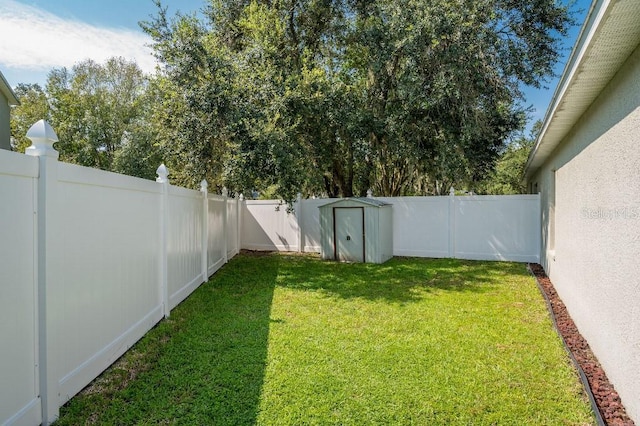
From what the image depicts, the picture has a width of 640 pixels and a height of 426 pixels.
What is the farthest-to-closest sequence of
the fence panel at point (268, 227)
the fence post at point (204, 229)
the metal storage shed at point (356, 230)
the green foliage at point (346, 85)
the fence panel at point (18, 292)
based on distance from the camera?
the fence panel at point (268, 227) < the metal storage shed at point (356, 230) < the green foliage at point (346, 85) < the fence post at point (204, 229) < the fence panel at point (18, 292)

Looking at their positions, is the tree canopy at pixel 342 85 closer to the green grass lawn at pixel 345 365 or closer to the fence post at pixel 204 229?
the fence post at pixel 204 229

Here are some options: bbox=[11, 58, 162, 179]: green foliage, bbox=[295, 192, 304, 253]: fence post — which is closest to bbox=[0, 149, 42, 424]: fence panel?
bbox=[295, 192, 304, 253]: fence post

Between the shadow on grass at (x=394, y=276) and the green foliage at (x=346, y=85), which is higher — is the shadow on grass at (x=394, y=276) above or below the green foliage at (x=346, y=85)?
below

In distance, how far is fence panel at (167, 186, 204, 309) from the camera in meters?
5.29

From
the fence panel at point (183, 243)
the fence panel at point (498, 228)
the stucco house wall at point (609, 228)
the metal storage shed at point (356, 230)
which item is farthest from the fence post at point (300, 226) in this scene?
the stucco house wall at point (609, 228)

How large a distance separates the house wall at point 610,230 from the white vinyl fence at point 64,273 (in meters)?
3.98

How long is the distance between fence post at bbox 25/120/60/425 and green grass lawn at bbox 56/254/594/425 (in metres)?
0.29

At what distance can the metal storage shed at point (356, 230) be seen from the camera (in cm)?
994

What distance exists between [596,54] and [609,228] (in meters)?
1.53

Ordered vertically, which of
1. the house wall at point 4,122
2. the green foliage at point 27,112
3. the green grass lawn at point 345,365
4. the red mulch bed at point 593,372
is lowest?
the red mulch bed at point 593,372

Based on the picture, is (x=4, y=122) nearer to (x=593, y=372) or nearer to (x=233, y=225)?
(x=233, y=225)

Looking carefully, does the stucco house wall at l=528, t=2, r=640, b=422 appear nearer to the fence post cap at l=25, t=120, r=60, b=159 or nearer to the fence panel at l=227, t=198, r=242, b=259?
the fence post cap at l=25, t=120, r=60, b=159

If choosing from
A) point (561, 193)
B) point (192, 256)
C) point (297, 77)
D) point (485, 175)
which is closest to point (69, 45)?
point (297, 77)

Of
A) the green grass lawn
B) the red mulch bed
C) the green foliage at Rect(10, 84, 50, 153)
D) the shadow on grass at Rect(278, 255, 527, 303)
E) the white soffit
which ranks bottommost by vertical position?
the red mulch bed
